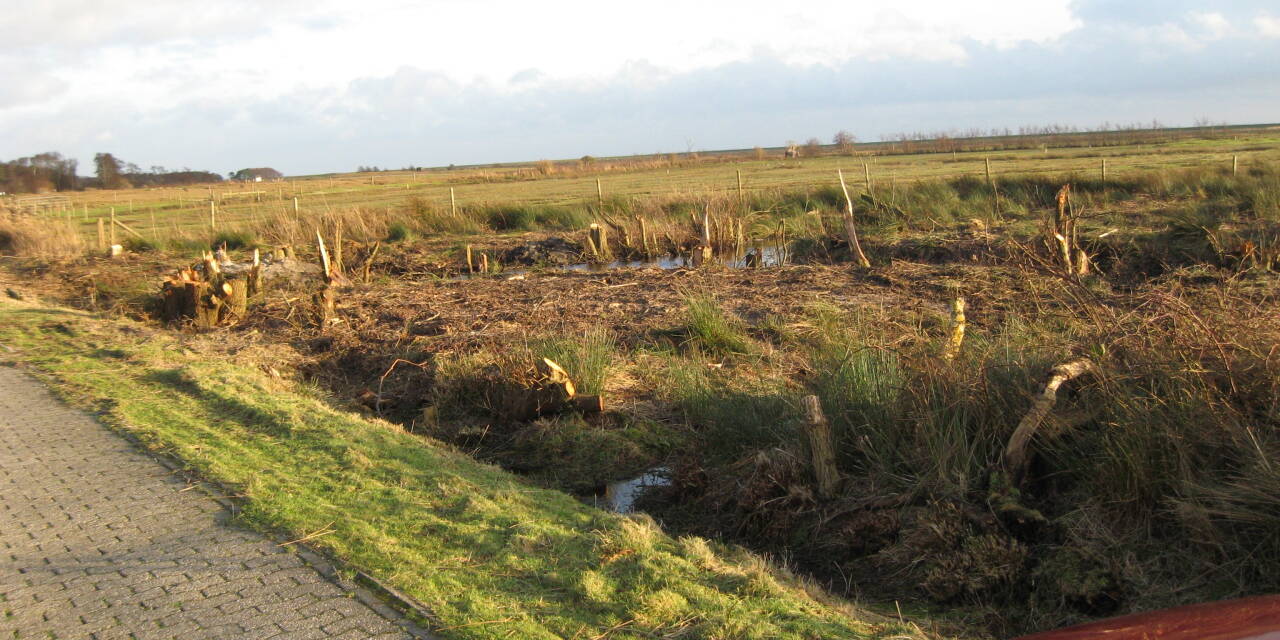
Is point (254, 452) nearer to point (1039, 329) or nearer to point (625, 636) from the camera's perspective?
point (625, 636)

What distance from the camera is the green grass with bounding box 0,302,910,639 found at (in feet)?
14.5

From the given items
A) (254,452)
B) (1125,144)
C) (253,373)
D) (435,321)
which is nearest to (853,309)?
(435,321)

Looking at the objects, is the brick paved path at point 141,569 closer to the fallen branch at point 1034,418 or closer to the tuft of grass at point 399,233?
the fallen branch at point 1034,418

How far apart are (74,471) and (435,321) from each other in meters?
7.24

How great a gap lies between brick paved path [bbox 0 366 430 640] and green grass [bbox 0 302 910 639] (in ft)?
0.92

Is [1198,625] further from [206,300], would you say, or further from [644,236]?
[644,236]

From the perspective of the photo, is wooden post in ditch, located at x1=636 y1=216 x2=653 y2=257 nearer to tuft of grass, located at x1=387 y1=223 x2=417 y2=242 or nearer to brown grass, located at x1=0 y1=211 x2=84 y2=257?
tuft of grass, located at x1=387 y1=223 x2=417 y2=242

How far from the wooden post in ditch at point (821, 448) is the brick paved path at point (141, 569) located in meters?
3.16

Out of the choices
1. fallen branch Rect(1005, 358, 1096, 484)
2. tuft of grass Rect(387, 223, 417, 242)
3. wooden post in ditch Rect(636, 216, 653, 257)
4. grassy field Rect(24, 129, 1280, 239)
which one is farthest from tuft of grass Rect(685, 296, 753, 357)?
tuft of grass Rect(387, 223, 417, 242)

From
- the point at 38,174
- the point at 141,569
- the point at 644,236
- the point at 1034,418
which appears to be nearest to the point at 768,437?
the point at 1034,418


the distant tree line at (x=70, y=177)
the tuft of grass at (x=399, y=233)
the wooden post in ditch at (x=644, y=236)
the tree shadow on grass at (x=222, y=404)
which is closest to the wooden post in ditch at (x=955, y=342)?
the tree shadow on grass at (x=222, y=404)

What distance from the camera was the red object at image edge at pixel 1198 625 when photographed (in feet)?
7.74

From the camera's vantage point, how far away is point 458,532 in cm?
556

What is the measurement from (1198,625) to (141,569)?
4753mm
